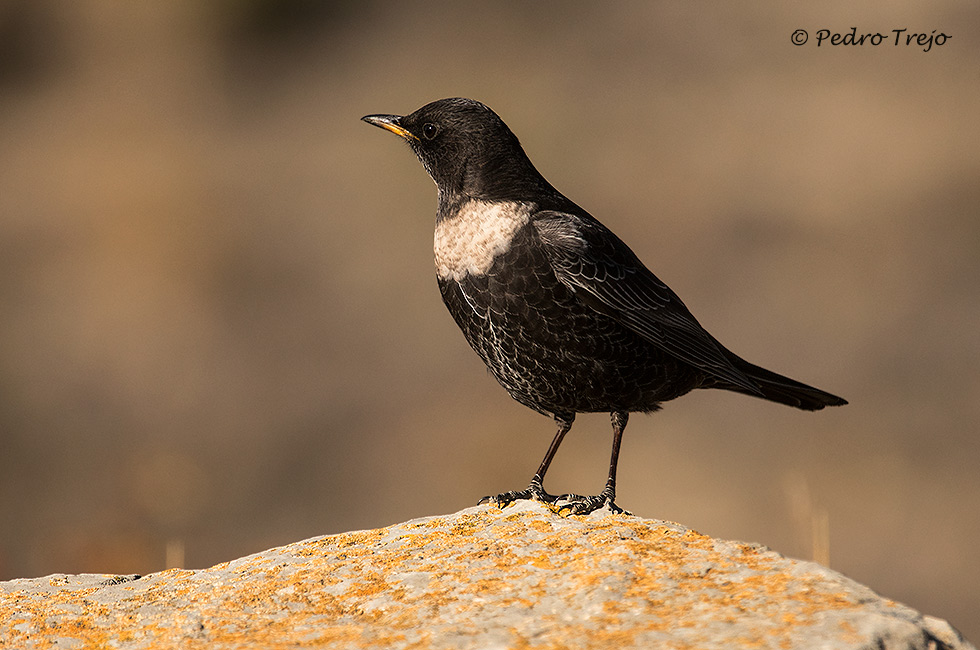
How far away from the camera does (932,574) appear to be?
8.93 metres

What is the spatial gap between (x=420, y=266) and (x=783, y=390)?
960 centimetres

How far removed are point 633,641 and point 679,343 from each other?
259 centimetres

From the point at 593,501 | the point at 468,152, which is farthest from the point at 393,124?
the point at 593,501

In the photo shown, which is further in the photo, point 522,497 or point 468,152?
point 468,152

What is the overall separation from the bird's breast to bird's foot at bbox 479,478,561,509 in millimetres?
993

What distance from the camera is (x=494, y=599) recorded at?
2.99 m

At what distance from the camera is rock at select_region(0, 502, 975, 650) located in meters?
2.62

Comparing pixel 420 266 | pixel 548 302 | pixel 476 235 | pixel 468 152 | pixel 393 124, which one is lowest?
pixel 548 302

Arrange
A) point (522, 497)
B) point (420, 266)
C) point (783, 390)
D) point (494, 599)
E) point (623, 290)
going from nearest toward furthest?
1. point (494, 599)
2. point (522, 497)
3. point (623, 290)
4. point (783, 390)
5. point (420, 266)

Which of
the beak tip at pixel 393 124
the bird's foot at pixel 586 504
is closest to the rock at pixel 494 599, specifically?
the bird's foot at pixel 586 504

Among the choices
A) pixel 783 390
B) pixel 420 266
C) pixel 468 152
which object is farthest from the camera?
pixel 420 266

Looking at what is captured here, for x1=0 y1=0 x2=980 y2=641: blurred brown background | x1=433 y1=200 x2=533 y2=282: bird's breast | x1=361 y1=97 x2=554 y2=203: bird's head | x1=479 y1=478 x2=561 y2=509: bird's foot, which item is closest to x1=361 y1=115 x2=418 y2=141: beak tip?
x1=361 y1=97 x2=554 y2=203: bird's head

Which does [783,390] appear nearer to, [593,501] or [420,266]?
[593,501]

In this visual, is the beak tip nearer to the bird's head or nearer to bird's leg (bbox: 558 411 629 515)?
the bird's head
